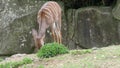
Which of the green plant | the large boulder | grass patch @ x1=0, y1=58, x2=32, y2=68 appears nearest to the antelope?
the green plant

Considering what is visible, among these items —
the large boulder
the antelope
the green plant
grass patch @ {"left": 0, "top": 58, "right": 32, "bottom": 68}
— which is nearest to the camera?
grass patch @ {"left": 0, "top": 58, "right": 32, "bottom": 68}

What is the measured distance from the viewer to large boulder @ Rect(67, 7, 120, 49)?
10.8 metres

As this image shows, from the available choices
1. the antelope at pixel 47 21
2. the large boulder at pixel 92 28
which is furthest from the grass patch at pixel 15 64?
the large boulder at pixel 92 28

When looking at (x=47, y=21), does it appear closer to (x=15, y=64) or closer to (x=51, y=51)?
(x=51, y=51)

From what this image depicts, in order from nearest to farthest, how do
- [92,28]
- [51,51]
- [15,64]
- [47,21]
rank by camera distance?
[15,64] < [51,51] < [47,21] < [92,28]

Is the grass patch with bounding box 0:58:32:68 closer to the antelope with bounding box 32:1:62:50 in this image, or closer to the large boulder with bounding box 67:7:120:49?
the antelope with bounding box 32:1:62:50

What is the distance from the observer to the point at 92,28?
35.9ft

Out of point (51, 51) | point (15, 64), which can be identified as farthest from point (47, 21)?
point (15, 64)

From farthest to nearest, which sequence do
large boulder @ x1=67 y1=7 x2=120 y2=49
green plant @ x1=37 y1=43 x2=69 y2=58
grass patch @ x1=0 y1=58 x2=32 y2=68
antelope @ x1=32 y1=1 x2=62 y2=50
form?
large boulder @ x1=67 y1=7 x2=120 y2=49 → antelope @ x1=32 y1=1 x2=62 y2=50 → green plant @ x1=37 y1=43 x2=69 y2=58 → grass patch @ x1=0 y1=58 x2=32 y2=68

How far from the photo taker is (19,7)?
1119cm

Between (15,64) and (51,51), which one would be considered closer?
(15,64)

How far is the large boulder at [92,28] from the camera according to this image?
10797 millimetres

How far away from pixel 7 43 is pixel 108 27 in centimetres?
286

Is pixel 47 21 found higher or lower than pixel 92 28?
higher
